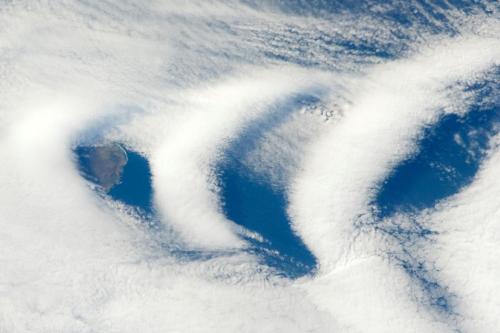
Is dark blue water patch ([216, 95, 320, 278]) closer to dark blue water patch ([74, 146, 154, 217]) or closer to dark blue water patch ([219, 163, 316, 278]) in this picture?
dark blue water patch ([219, 163, 316, 278])

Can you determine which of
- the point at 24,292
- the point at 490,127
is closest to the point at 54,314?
the point at 24,292

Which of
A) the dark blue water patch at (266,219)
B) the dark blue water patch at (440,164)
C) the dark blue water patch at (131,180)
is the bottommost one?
the dark blue water patch at (131,180)

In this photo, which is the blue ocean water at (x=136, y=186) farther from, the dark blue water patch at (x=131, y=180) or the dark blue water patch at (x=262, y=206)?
the dark blue water patch at (x=262, y=206)

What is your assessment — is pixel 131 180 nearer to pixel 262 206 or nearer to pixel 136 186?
pixel 136 186

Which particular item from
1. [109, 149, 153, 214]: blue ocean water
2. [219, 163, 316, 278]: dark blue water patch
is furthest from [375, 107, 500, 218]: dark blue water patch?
[109, 149, 153, 214]: blue ocean water

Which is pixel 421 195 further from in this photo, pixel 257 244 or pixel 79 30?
pixel 79 30

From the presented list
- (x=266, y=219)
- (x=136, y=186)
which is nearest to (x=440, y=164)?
(x=266, y=219)

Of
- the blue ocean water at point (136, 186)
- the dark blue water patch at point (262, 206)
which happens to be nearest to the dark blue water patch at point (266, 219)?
the dark blue water patch at point (262, 206)
